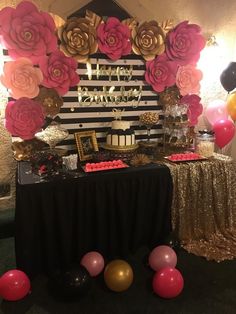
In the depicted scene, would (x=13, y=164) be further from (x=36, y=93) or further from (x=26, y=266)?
(x=26, y=266)

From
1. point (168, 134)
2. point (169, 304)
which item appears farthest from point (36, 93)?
point (169, 304)

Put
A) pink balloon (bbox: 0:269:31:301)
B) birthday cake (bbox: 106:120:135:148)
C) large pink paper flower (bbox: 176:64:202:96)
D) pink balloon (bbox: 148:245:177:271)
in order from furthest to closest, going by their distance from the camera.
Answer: large pink paper flower (bbox: 176:64:202:96) < birthday cake (bbox: 106:120:135:148) < pink balloon (bbox: 148:245:177:271) < pink balloon (bbox: 0:269:31:301)

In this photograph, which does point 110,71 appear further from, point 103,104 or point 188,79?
point 188,79

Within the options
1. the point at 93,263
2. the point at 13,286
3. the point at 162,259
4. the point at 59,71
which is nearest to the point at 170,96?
the point at 59,71

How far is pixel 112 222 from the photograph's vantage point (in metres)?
2.03

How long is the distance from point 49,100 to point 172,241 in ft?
4.85

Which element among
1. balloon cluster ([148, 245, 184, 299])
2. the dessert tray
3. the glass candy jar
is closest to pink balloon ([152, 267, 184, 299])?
balloon cluster ([148, 245, 184, 299])

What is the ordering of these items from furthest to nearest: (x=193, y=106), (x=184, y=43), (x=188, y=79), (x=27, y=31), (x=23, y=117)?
(x=193, y=106) → (x=188, y=79) → (x=184, y=43) → (x=23, y=117) → (x=27, y=31)

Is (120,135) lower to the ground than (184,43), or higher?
lower

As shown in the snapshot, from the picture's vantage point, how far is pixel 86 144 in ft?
7.48

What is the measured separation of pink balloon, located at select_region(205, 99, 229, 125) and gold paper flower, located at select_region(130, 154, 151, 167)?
1.03 metres

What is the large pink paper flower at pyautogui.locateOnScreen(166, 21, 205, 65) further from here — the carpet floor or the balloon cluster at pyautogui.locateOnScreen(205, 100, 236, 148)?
the carpet floor

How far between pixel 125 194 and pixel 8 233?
3.83 feet

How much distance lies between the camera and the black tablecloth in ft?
5.81
